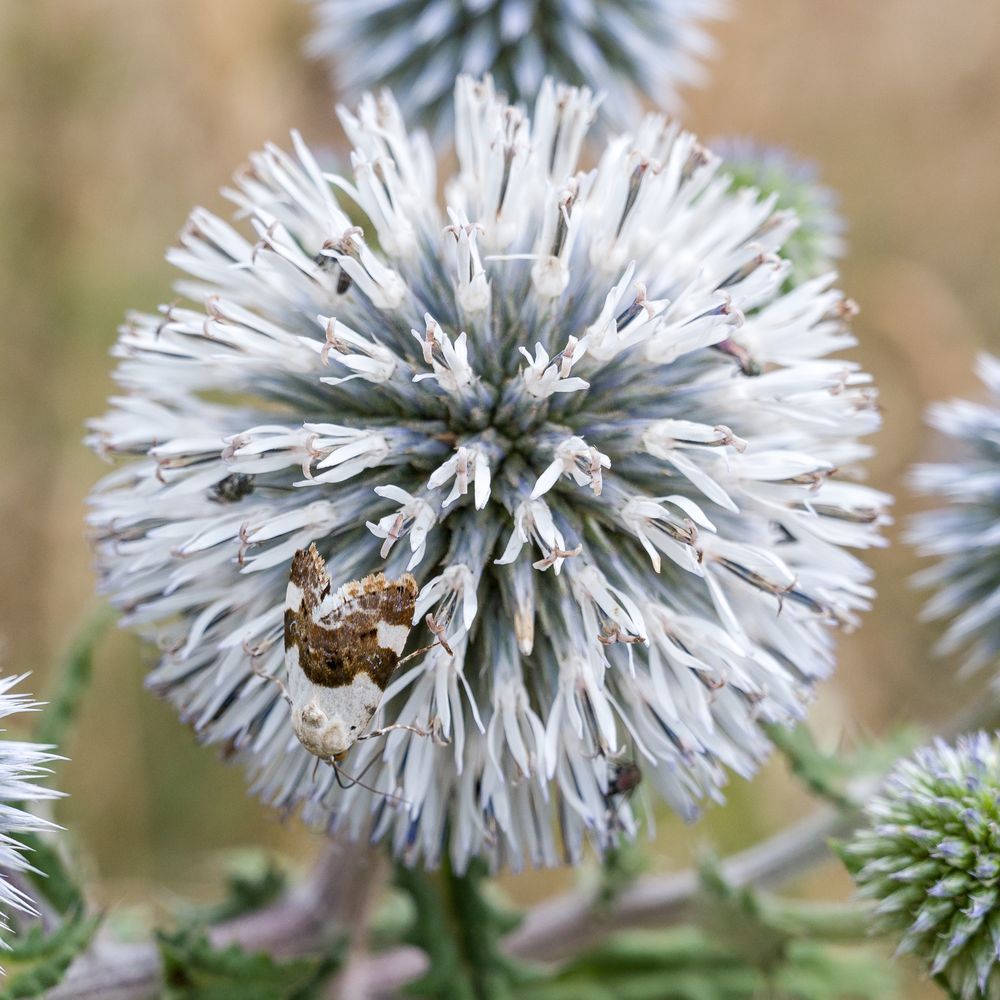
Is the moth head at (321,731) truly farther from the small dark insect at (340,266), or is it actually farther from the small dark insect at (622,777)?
the small dark insect at (340,266)

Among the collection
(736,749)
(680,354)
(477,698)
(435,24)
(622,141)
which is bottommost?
(736,749)

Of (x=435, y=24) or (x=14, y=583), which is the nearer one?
(x=435, y=24)

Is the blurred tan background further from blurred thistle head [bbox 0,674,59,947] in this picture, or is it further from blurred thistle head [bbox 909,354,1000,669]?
blurred thistle head [bbox 0,674,59,947]

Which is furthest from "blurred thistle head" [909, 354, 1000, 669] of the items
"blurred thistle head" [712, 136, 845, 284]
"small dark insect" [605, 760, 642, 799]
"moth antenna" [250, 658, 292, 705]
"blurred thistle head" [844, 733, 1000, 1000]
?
"moth antenna" [250, 658, 292, 705]

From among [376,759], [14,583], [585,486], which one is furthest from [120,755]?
[585,486]

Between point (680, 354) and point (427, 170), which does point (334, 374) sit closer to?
point (427, 170)

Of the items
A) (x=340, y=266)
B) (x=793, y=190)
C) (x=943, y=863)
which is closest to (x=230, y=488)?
(x=340, y=266)
